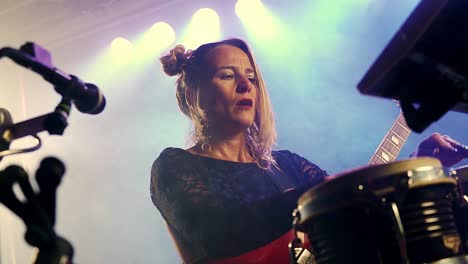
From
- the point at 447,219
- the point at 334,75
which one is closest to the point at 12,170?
the point at 447,219

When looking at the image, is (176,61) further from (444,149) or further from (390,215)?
(390,215)

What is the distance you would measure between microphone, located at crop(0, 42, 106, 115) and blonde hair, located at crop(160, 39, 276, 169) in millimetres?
2202

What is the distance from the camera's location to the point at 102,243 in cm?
505

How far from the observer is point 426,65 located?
1.32 metres

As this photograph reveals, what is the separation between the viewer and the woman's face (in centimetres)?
373

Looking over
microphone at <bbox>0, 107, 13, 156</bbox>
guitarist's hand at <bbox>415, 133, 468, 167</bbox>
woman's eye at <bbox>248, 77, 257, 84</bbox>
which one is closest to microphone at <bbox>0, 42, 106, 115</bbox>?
microphone at <bbox>0, 107, 13, 156</bbox>

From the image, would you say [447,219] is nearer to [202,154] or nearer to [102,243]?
[202,154]

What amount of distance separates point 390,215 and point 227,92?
2.50m

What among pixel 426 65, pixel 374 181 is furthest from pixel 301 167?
pixel 426 65

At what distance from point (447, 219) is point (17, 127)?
4.42 feet

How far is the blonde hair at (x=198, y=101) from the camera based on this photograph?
3750 mm

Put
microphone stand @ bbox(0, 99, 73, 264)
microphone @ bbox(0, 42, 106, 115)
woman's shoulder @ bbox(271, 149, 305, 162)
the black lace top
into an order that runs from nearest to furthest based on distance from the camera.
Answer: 1. microphone stand @ bbox(0, 99, 73, 264)
2. microphone @ bbox(0, 42, 106, 115)
3. the black lace top
4. woman's shoulder @ bbox(271, 149, 305, 162)

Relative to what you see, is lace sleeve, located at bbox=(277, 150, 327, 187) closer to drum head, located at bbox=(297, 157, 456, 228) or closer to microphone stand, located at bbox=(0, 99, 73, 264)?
drum head, located at bbox=(297, 157, 456, 228)

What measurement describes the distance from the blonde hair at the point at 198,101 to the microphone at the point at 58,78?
86.7 inches
